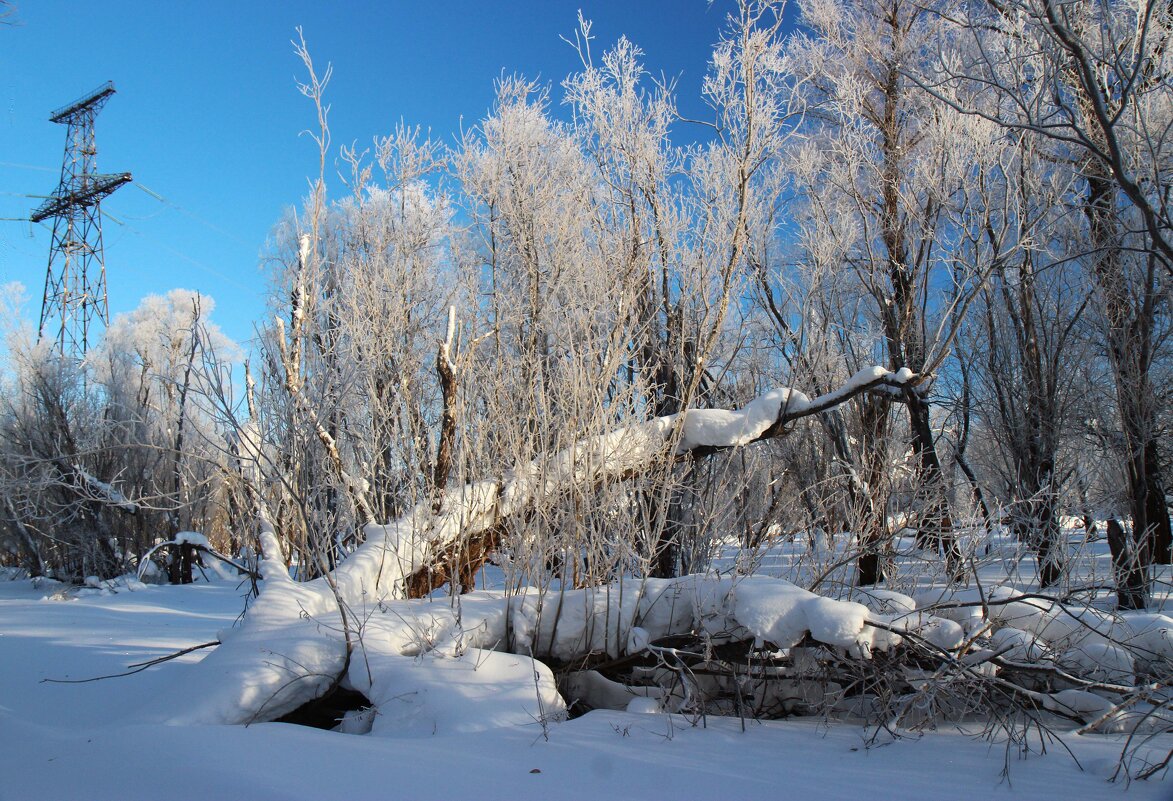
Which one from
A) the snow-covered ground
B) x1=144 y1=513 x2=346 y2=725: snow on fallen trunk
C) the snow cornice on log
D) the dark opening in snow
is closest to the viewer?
the snow-covered ground

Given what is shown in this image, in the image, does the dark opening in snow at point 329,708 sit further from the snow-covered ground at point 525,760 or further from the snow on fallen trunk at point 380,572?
the snow-covered ground at point 525,760

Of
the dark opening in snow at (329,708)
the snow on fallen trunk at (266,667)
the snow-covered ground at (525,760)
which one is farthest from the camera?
the dark opening in snow at (329,708)

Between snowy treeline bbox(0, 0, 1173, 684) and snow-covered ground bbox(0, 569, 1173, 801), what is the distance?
0.98 m

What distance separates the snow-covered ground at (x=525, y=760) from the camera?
2793 mm

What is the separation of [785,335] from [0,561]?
26.1 m

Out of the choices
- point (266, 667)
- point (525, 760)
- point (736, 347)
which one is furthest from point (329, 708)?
point (736, 347)

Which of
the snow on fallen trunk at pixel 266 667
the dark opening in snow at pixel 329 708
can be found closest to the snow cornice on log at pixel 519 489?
the snow on fallen trunk at pixel 266 667

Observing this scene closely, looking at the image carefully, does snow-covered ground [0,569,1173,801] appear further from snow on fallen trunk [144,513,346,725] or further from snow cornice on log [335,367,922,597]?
snow cornice on log [335,367,922,597]

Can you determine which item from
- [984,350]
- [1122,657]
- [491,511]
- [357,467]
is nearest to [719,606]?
[491,511]

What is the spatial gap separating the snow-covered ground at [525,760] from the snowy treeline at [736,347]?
38.5 inches

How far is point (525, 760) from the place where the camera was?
3.25 metres

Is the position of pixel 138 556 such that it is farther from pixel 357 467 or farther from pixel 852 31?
pixel 852 31

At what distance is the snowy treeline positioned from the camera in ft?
15.3

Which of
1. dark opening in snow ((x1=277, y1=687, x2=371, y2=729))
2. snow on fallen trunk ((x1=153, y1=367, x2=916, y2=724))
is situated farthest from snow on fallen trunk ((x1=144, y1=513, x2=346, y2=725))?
dark opening in snow ((x1=277, y1=687, x2=371, y2=729))
